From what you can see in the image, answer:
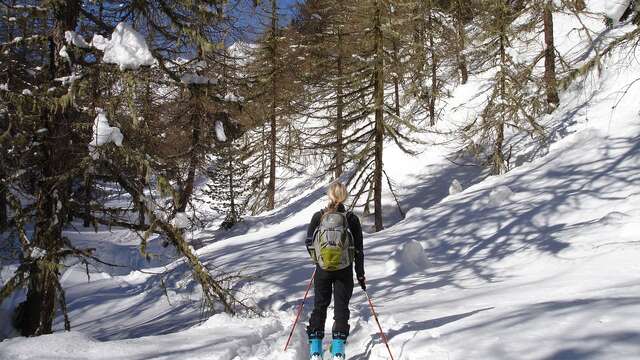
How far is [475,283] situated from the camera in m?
7.66

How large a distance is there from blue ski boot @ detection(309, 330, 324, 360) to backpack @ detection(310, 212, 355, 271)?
0.71 meters

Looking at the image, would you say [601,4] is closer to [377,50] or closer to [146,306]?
[377,50]

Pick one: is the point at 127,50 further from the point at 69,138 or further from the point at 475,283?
the point at 475,283

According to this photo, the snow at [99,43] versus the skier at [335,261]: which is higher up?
the snow at [99,43]

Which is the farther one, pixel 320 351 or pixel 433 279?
pixel 433 279

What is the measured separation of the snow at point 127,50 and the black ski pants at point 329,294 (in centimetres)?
321

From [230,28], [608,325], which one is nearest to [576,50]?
[230,28]

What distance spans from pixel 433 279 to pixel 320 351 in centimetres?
432

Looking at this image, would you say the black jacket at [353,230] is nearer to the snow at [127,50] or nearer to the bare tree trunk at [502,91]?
the snow at [127,50]

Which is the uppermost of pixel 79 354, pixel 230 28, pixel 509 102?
pixel 230 28

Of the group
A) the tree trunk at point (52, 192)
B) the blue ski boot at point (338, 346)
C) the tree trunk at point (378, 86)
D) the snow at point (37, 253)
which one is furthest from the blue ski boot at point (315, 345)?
the tree trunk at point (378, 86)

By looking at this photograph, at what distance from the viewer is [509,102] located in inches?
625

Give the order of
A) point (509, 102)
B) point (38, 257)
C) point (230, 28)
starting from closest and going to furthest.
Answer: point (38, 257) → point (230, 28) → point (509, 102)

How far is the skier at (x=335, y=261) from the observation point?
466cm
